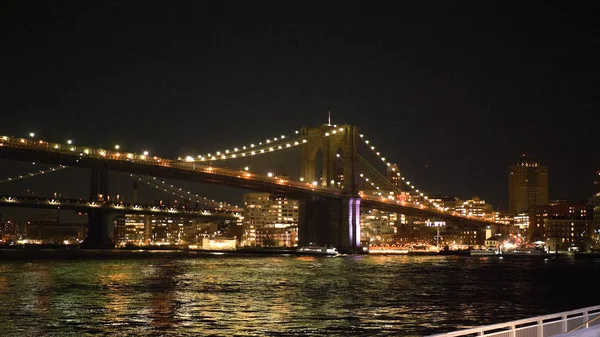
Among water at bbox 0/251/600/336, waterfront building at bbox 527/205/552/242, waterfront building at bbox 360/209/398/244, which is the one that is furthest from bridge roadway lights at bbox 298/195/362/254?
waterfront building at bbox 527/205/552/242

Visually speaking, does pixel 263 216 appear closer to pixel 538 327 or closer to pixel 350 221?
pixel 350 221

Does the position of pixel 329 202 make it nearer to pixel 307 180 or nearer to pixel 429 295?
pixel 307 180

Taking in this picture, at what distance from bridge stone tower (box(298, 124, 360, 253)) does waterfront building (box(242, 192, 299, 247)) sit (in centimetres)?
4844

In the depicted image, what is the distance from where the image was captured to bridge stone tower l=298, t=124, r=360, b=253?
8912cm

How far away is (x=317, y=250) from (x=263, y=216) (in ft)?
224

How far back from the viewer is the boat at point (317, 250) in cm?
8753

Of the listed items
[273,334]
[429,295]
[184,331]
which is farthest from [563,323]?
[429,295]

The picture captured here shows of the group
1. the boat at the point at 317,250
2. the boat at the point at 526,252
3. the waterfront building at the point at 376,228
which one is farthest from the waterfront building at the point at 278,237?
the boat at the point at 317,250

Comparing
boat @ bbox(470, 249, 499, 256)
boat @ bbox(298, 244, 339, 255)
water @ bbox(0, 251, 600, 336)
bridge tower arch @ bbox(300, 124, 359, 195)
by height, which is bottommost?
boat @ bbox(470, 249, 499, 256)

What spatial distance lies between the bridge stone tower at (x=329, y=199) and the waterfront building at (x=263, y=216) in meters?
48.4

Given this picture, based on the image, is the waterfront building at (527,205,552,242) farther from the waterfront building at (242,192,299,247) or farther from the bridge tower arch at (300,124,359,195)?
the bridge tower arch at (300,124,359,195)

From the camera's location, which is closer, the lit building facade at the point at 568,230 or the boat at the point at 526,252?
the boat at the point at 526,252

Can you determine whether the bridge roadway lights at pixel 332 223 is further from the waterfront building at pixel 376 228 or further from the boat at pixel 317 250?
the waterfront building at pixel 376 228

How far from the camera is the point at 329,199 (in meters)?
→ 90.5
